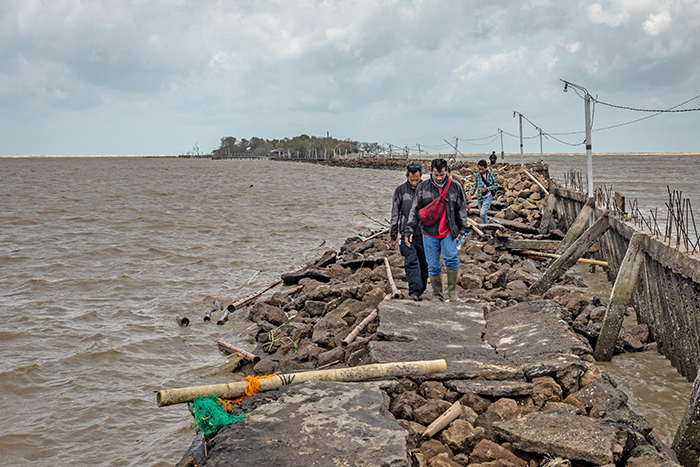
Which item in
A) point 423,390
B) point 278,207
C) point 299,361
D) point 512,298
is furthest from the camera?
point 278,207

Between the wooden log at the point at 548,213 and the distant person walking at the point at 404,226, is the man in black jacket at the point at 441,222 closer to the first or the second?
the distant person walking at the point at 404,226

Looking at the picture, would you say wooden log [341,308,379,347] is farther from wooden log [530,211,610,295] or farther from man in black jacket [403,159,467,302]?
wooden log [530,211,610,295]

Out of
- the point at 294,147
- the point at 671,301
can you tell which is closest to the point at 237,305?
the point at 671,301

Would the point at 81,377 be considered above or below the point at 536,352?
below

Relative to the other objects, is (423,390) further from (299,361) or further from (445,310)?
(299,361)

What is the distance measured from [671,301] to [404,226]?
3166 mm

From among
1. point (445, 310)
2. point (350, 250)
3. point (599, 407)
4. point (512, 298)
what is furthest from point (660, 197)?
point (599, 407)

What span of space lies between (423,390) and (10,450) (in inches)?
161

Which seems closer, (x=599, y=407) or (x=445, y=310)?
(x=599, y=407)

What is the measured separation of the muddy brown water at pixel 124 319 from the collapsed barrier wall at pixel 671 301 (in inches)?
10.6

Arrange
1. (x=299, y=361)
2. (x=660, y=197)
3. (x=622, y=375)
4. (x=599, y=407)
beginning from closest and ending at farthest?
1. (x=599, y=407)
2. (x=622, y=375)
3. (x=299, y=361)
4. (x=660, y=197)

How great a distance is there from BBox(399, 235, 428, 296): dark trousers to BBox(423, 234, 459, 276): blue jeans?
0.25 metres

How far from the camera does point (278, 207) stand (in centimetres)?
2623

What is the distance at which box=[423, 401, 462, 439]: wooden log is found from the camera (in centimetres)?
368
